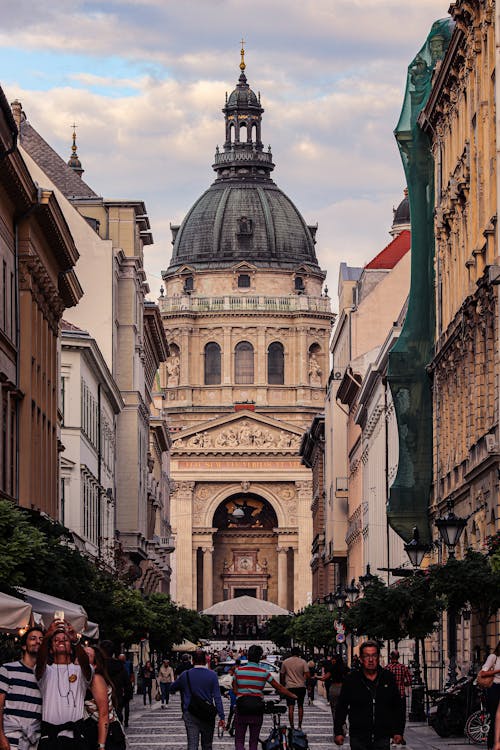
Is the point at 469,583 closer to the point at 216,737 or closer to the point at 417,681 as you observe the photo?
the point at 216,737

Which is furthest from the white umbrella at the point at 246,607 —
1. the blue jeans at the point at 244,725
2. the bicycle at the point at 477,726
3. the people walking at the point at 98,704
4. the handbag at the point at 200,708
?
the people walking at the point at 98,704

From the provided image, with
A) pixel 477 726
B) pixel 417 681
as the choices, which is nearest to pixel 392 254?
pixel 417 681

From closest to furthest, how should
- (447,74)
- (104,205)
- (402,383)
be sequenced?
1. (447,74)
2. (402,383)
3. (104,205)

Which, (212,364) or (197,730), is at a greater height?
(212,364)

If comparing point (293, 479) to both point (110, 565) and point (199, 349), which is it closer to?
point (199, 349)

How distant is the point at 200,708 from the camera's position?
930 inches

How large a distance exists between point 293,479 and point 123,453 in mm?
88394

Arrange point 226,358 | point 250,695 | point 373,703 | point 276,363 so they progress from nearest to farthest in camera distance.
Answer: point 373,703, point 250,695, point 226,358, point 276,363

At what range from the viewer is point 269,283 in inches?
7382

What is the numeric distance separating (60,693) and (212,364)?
170 metres

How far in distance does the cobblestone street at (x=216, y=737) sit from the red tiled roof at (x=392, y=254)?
42.0 m

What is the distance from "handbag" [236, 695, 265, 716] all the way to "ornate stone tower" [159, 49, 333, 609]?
480ft

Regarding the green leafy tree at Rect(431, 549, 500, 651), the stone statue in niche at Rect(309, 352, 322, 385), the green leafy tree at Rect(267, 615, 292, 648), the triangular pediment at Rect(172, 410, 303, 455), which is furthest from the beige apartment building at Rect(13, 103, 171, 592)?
the stone statue in niche at Rect(309, 352, 322, 385)

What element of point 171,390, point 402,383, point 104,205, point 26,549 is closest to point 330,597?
point 104,205
